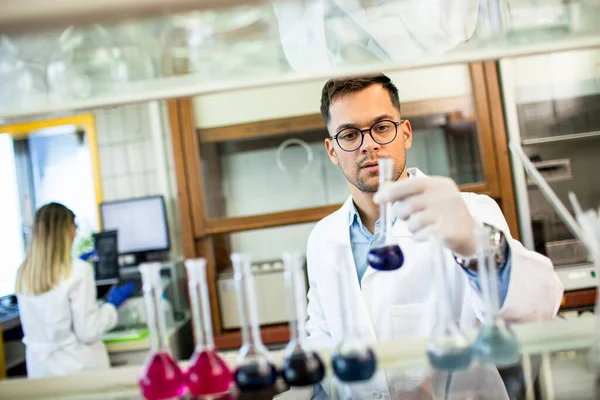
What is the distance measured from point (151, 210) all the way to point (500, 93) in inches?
83.4

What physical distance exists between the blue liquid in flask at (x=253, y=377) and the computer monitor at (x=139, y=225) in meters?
2.54

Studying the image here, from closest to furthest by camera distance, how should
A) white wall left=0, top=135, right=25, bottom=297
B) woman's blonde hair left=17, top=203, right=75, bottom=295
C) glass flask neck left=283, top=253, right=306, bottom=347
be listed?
glass flask neck left=283, top=253, right=306, bottom=347 → woman's blonde hair left=17, top=203, right=75, bottom=295 → white wall left=0, top=135, right=25, bottom=297

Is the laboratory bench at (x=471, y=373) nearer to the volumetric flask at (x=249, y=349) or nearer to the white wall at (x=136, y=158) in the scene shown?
the volumetric flask at (x=249, y=349)

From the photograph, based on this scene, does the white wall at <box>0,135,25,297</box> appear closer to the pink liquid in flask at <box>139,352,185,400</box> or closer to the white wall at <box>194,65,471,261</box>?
the white wall at <box>194,65,471,261</box>

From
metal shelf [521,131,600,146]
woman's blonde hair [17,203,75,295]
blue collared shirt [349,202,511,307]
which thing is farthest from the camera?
metal shelf [521,131,600,146]

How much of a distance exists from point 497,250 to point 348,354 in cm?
41

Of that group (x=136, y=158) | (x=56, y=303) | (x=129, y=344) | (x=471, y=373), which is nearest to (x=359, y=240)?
(x=471, y=373)

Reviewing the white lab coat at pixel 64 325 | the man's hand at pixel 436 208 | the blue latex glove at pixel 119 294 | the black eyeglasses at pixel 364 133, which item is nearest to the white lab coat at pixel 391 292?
the black eyeglasses at pixel 364 133

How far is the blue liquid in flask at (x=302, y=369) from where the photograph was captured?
2.52 ft

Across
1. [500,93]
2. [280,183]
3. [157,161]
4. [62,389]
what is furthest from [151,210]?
[62,389]

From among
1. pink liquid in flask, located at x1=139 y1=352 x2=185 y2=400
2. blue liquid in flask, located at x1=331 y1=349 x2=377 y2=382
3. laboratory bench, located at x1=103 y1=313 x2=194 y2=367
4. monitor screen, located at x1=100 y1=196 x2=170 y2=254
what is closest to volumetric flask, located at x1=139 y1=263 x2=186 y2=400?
pink liquid in flask, located at x1=139 y1=352 x2=185 y2=400

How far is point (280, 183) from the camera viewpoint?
3.03 metres

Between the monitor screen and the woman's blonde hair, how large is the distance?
894 millimetres

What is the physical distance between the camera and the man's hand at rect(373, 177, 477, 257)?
2.91ft
